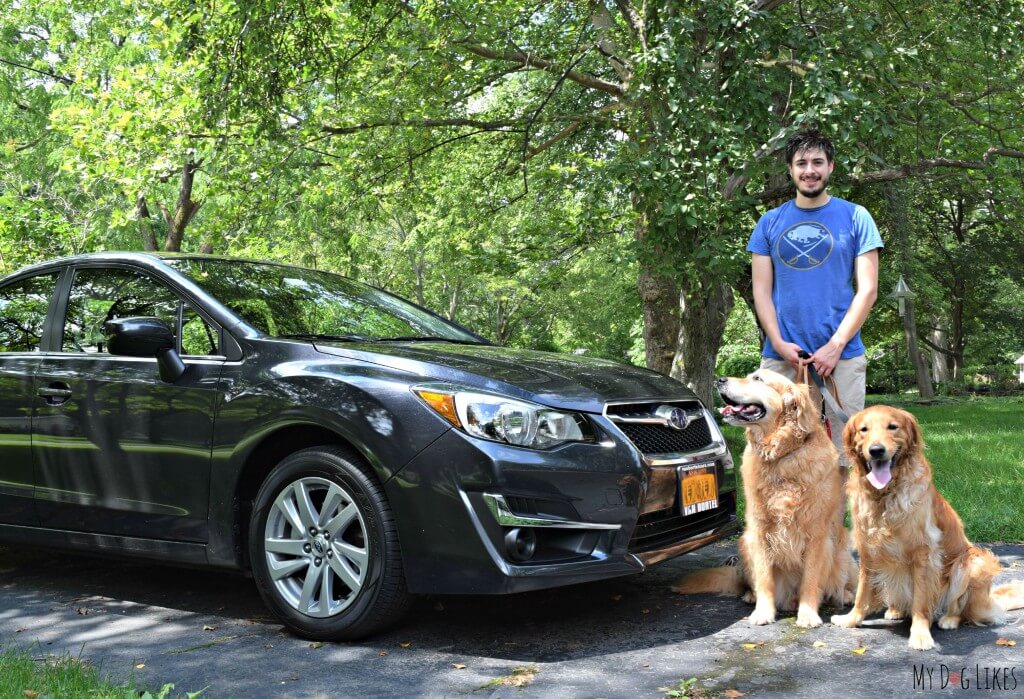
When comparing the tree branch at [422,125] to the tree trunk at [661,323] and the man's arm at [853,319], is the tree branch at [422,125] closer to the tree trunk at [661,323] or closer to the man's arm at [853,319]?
the tree trunk at [661,323]

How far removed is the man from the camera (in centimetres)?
474

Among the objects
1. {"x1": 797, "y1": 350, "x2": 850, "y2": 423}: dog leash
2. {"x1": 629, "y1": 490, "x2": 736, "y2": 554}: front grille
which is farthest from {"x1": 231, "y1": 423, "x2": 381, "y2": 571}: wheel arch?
{"x1": 797, "y1": 350, "x2": 850, "y2": 423}: dog leash

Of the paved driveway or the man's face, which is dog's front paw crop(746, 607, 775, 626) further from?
the man's face

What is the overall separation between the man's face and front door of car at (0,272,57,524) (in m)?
3.99

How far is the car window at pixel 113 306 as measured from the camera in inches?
190

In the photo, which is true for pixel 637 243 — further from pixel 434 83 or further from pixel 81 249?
pixel 81 249

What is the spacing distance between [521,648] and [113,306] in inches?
110

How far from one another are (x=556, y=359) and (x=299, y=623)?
1741 millimetres

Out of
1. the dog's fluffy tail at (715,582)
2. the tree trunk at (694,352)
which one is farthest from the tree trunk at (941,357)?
the dog's fluffy tail at (715,582)

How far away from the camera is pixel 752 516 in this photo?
446 cm

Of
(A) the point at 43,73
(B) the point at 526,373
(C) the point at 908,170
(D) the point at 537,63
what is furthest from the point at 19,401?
(A) the point at 43,73

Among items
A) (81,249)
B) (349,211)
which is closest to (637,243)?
(349,211)

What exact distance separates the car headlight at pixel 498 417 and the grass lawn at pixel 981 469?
369cm

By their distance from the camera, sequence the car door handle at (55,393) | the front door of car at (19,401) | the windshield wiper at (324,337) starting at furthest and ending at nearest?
1. the front door of car at (19,401)
2. the car door handle at (55,393)
3. the windshield wiper at (324,337)
